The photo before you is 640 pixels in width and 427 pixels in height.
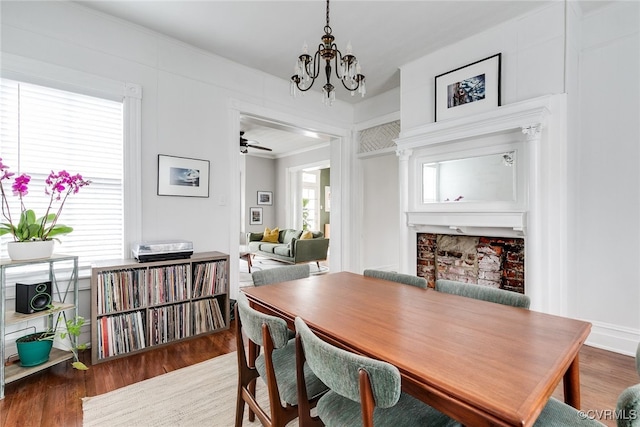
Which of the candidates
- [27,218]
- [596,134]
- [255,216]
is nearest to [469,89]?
[596,134]

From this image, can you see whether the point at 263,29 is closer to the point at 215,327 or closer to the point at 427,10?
the point at 427,10

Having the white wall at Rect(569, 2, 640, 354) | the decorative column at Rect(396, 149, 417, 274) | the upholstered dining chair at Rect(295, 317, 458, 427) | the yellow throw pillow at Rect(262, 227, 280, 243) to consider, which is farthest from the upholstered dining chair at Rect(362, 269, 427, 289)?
the yellow throw pillow at Rect(262, 227, 280, 243)

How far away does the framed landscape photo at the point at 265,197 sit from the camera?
8.56 m

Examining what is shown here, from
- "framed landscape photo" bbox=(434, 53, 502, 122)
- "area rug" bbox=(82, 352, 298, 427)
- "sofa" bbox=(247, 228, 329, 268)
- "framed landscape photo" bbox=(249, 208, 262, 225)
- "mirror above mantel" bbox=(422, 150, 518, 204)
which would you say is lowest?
"area rug" bbox=(82, 352, 298, 427)

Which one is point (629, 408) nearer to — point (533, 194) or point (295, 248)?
point (533, 194)

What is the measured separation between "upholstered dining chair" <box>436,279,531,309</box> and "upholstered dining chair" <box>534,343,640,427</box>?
1.56ft

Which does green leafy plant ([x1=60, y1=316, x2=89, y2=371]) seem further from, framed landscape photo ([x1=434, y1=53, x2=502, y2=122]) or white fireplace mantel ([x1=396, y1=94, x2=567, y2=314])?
framed landscape photo ([x1=434, y1=53, x2=502, y2=122])

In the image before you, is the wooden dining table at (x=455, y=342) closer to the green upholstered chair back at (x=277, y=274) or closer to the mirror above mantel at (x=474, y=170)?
the green upholstered chair back at (x=277, y=274)

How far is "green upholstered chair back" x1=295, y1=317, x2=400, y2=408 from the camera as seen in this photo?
83cm

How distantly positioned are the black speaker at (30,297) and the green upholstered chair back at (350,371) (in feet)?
7.02

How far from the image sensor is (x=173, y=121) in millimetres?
3055

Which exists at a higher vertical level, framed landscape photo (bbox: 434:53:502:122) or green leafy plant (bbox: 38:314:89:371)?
framed landscape photo (bbox: 434:53:502:122)

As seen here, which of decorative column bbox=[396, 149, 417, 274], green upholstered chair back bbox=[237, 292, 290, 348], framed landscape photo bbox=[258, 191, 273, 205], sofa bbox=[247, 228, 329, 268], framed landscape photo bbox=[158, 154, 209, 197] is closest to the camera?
green upholstered chair back bbox=[237, 292, 290, 348]

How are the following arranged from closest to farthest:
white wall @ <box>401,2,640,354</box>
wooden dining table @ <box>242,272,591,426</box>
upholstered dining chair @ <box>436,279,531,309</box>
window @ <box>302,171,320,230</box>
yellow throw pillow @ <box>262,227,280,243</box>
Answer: wooden dining table @ <box>242,272,591,426</box> → upholstered dining chair @ <box>436,279,531,309</box> → white wall @ <box>401,2,640,354</box> → yellow throw pillow @ <box>262,227,280,243</box> → window @ <box>302,171,320,230</box>
